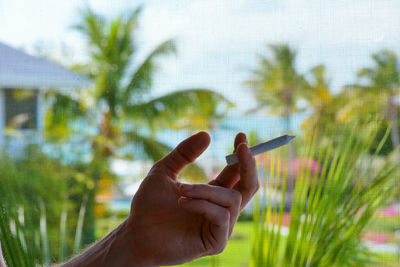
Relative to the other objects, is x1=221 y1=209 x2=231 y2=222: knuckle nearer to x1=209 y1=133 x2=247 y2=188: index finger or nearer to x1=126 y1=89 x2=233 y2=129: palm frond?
x1=209 y1=133 x2=247 y2=188: index finger

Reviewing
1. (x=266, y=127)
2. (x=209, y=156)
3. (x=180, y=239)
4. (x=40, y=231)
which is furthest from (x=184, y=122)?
(x=180, y=239)

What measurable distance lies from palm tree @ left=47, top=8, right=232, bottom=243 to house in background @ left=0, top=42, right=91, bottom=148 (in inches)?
2.8

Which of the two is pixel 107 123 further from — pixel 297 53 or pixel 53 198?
pixel 297 53

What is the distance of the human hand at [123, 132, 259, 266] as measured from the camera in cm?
40

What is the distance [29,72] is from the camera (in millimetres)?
1409

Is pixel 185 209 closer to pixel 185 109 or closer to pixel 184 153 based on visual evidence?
pixel 184 153

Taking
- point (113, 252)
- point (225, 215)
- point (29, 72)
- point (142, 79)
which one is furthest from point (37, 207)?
point (225, 215)

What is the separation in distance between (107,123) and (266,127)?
2.86 ft

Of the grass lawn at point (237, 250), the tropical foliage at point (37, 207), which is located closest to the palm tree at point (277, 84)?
the grass lawn at point (237, 250)

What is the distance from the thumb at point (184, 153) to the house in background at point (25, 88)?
1014mm

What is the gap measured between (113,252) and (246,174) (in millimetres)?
177

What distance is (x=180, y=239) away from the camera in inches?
17.6

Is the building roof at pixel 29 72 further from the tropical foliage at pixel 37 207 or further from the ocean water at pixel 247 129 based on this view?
the ocean water at pixel 247 129

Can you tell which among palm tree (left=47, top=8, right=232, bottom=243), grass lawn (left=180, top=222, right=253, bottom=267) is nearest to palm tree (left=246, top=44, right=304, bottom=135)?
palm tree (left=47, top=8, right=232, bottom=243)
